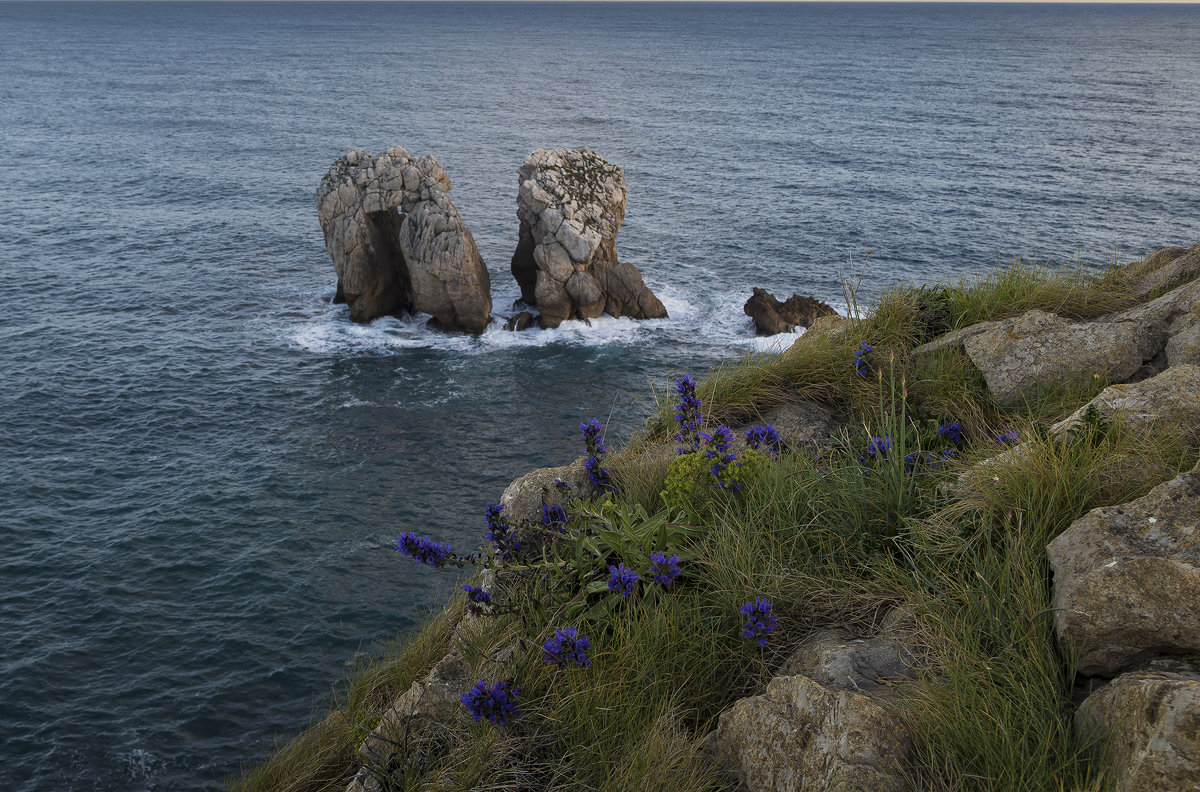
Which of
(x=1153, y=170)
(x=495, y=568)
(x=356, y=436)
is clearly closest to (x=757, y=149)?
(x=1153, y=170)

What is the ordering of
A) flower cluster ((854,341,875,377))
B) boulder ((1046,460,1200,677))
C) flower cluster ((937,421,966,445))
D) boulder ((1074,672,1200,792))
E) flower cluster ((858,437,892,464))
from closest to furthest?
boulder ((1074,672,1200,792)), boulder ((1046,460,1200,677)), flower cluster ((858,437,892,464)), flower cluster ((937,421,966,445)), flower cluster ((854,341,875,377))

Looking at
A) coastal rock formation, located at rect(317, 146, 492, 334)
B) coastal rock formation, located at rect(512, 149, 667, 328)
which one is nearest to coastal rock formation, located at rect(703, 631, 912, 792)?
coastal rock formation, located at rect(317, 146, 492, 334)

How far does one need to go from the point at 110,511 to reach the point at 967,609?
2980 cm

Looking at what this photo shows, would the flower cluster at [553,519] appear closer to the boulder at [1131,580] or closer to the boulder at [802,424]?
the boulder at [802,424]

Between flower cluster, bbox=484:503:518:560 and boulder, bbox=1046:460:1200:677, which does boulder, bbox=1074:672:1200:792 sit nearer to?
boulder, bbox=1046:460:1200:677

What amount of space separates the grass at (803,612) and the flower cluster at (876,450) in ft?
0.15

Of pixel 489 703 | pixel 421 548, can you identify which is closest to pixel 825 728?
pixel 489 703

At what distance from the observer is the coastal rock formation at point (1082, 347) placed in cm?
799

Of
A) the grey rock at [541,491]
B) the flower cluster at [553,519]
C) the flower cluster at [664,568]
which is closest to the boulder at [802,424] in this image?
the grey rock at [541,491]

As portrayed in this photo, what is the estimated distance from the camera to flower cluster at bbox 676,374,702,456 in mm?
7578

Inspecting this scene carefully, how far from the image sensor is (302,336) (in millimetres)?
43125

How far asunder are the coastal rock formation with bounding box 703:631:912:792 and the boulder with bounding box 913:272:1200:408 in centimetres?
391

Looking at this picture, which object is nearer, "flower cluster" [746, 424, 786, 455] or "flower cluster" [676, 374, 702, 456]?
"flower cluster" [676, 374, 702, 456]

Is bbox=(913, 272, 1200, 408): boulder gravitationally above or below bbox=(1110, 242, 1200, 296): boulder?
below
